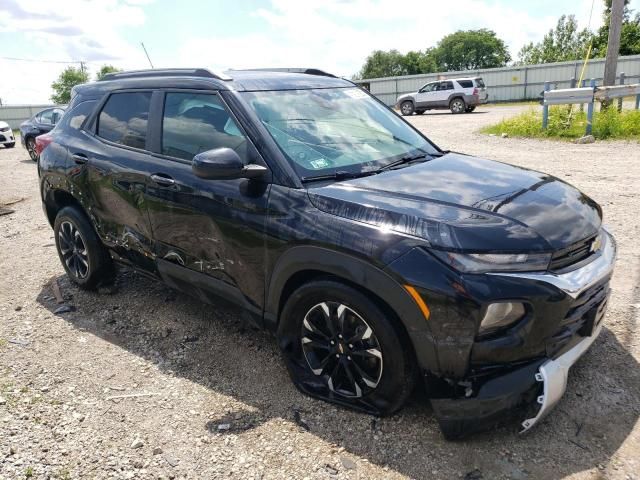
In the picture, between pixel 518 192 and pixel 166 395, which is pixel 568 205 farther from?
pixel 166 395

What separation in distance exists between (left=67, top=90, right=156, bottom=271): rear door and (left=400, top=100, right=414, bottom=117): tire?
25.4 meters

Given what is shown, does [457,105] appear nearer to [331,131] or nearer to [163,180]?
[331,131]

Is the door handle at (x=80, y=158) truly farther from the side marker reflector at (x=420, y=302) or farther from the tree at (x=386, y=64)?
the tree at (x=386, y=64)

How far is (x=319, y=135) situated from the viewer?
329 cm

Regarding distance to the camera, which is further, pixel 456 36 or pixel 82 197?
pixel 456 36

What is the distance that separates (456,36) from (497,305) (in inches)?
4183

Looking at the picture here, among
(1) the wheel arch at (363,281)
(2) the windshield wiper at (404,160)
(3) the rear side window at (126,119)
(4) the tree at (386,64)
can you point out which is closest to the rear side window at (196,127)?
(3) the rear side window at (126,119)

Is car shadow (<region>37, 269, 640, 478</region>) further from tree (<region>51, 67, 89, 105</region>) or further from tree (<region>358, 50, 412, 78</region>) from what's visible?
tree (<region>358, 50, 412, 78</region>)

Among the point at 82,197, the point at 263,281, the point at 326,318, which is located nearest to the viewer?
→ the point at 326,318

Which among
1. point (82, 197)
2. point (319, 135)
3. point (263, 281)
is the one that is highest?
point (319, 135)

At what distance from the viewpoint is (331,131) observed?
3.39m

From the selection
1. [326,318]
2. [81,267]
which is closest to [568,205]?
[326,318]

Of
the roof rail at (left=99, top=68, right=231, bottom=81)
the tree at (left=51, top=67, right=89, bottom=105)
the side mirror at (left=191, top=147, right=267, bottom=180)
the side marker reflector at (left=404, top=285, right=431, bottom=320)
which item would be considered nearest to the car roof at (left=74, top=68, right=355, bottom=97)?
the roof rail at (left=99, top=68, right=231, bottom=81)

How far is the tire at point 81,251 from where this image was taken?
451 cm
